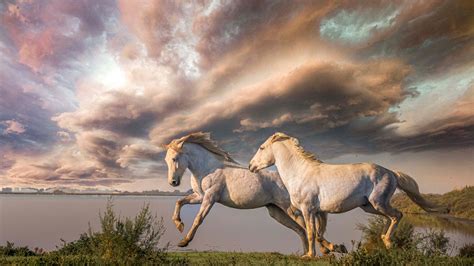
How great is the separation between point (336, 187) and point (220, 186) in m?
1.98

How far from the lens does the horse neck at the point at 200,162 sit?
7797 millimetres

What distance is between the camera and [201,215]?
7465mm

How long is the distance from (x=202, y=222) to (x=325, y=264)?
2266 mm

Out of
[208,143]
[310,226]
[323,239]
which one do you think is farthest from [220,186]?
[323,239]

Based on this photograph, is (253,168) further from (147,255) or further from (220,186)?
(147,255)

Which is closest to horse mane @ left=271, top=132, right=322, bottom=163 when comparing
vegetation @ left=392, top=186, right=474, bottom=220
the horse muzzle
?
the horse muzzle

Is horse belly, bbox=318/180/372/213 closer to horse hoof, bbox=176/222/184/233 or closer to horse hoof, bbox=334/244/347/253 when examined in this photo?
horse hoof, bbox=334/244/347/253

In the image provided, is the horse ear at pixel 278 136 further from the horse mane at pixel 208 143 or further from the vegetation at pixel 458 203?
the vegetation at pixel 458 203

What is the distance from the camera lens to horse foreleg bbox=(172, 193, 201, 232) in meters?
7.63

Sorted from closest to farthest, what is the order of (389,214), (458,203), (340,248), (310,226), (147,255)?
(147,255) → (389,214) → (310,226) → (340,248) → (458,203)

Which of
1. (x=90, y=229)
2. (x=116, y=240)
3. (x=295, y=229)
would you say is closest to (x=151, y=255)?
(x=116, y=240)

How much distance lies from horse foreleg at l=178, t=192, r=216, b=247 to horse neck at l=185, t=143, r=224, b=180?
429 millimetres

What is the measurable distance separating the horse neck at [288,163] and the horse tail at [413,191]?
156 cm

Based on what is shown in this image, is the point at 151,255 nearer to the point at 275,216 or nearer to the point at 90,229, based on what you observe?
the point at 90,229
